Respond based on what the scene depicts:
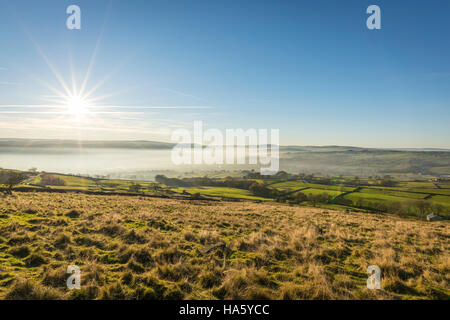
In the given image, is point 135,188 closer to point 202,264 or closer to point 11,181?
point 11,181

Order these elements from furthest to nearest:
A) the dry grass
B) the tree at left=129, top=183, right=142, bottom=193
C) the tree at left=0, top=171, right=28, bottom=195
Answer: the tree at left=129, top=183, right=142, bottom=193
the tree at left=0, top=171, right=28, bottom=195
the dry grass

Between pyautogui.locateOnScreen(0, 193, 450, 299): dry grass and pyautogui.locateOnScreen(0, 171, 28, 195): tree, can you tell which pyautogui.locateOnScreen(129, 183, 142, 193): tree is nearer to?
pyautogui.locateOnScreen(0, 171, 28, 195): tree

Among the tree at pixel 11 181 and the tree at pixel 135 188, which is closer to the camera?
the tree at pixel 11 181

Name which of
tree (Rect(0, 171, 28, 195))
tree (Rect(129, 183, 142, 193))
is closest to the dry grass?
tree (Rect(0, 171, 28, 195))

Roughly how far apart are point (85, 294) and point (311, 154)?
158 m

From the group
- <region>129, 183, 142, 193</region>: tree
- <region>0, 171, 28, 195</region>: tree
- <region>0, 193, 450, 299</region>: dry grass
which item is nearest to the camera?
<region>0, 193, 450, 299</region>: dry grass

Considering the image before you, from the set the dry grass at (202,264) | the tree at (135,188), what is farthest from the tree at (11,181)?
the tree at (135,188)

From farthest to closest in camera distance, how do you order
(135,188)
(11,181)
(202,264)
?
1. (135,188)
2. (11,181)
3. (202,264)

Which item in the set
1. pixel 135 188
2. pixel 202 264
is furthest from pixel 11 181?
pixel 202 264

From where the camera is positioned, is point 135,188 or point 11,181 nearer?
point 11,181

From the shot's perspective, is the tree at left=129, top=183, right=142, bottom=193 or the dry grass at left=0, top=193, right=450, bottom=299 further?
the tree at left=129, top=183, right=142, bottom=193

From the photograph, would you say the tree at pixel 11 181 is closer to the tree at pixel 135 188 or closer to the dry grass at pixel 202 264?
the dry grass at pixel 202 264

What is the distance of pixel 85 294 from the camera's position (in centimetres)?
458
